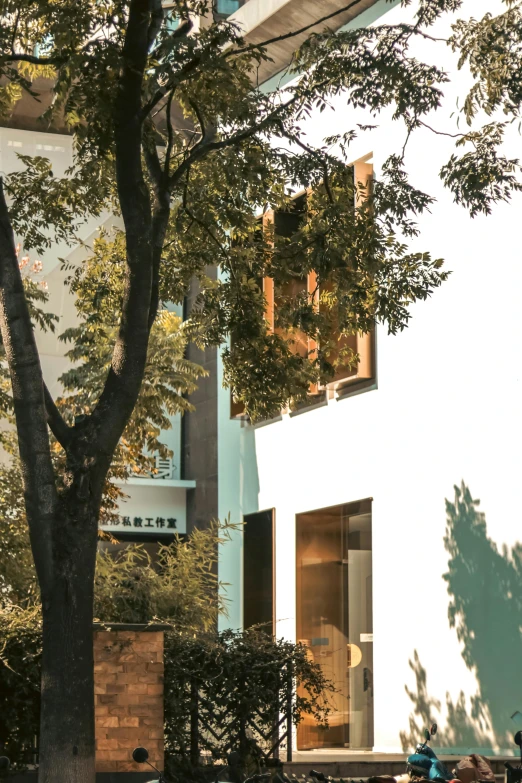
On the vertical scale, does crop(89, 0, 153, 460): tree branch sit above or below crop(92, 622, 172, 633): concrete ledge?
above

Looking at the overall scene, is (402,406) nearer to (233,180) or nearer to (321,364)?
(321,364)

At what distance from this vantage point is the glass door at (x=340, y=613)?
54.6 feet

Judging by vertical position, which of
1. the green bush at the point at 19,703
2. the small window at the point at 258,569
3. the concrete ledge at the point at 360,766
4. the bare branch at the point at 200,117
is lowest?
the concrete ledge at the point at 360,766

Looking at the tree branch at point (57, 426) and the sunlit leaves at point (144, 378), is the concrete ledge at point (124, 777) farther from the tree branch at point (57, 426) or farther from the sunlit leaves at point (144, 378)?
the sunlit leaves at point (144, 378)

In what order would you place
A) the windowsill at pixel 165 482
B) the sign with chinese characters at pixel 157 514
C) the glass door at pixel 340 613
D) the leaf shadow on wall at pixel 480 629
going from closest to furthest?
1. the leaf shadow on wall at pixel 480 629
2. the glass door at pixel 340 613
3. the windowsill at pixel 165 482
4. the sign with chinese characters at pixel 157 514

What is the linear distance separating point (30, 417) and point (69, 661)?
1896 millimetres

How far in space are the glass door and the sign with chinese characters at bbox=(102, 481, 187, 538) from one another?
5682 mm

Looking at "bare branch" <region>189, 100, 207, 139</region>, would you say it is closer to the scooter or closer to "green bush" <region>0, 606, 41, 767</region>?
"green bush" <region>0, 606, 41, 767</region>

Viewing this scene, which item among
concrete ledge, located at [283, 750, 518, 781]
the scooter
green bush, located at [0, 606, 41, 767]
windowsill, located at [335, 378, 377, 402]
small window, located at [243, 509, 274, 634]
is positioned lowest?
concrete ledge, located at [283, 750, 518, 781]

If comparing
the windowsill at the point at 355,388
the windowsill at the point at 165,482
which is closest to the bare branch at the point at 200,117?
the windowsill at the point at 355,388

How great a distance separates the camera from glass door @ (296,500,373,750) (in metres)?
16.6

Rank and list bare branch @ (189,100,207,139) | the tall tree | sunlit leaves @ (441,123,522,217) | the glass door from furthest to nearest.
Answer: the glass door, sunlit leaves @ (441,123,522,217), bare branch @ (189,100,207,139), the tall tree

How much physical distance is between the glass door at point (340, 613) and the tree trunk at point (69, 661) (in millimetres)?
7515

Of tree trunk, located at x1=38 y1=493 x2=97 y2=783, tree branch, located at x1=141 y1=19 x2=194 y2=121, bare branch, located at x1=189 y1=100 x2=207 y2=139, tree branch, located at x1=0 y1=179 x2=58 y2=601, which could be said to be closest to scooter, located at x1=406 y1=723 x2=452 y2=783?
tree trunk, located at x1=38 y1=493 x2=97 y2=783
